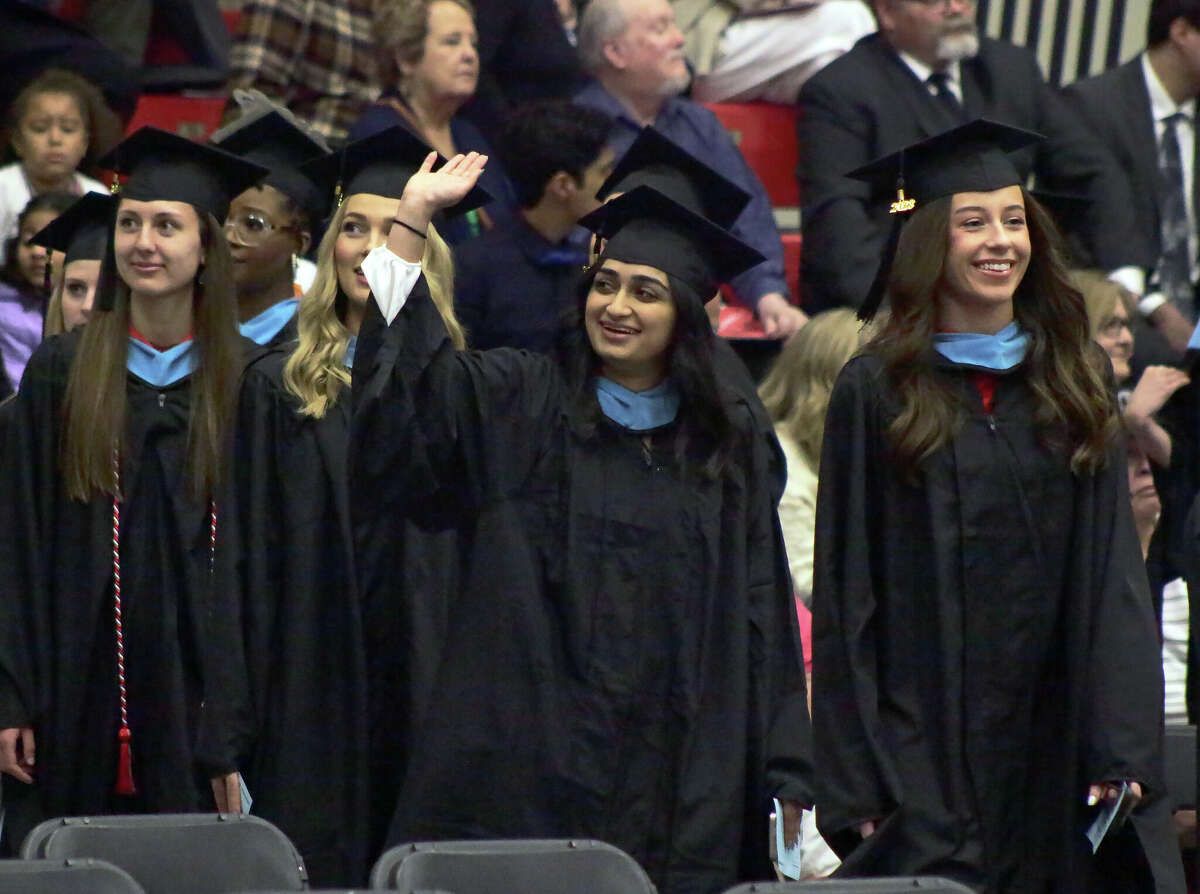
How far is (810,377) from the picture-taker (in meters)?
6.09

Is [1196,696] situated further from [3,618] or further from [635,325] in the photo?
[3,618]

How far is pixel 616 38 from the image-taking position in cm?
730

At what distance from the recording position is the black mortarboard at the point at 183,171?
518 cm

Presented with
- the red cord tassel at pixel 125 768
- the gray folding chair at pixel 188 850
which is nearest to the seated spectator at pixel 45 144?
the red cord tassel at pixel 125 768

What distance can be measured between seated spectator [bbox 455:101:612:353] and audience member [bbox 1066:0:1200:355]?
2.13 meters

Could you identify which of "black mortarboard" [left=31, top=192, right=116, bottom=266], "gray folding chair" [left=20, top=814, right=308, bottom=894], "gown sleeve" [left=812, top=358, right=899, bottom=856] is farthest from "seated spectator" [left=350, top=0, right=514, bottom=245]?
"gray folding chair" [left=20, top=814, right=308, bottom=894]

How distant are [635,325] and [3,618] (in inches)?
64.3

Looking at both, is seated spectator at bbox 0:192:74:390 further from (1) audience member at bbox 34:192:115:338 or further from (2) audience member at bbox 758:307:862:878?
(2) audience member at bbox 758:307:862:878

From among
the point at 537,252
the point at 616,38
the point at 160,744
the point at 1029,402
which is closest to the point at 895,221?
the point at 1029,402

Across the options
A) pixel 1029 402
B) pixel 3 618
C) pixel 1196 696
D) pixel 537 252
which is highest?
pixel 537 252

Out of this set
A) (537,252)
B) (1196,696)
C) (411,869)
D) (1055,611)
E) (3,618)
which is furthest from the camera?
(537,252)

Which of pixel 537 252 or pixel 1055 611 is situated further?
pixel 537 252

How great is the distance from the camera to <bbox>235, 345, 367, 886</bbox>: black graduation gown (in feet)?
15.9

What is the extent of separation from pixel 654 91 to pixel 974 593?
132 inches
